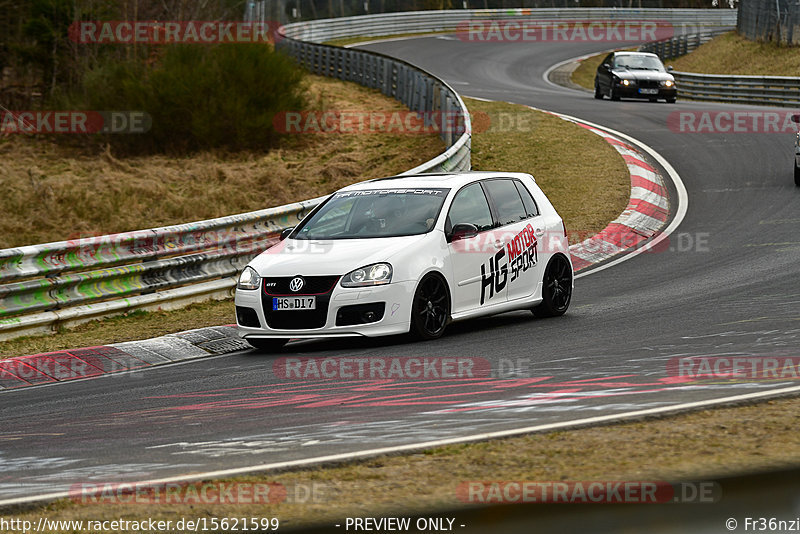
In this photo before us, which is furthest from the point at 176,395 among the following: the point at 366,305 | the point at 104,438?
the point at 366,305

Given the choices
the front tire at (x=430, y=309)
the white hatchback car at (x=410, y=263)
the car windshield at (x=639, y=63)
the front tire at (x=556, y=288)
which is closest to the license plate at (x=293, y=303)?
the white hatchback car at (x=410, y=263)

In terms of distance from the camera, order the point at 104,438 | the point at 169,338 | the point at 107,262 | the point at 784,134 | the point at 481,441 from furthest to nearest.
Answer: the point at 784,134
the point at 107,262
the point at 169,338
the point at 104,438
the point at 481,441

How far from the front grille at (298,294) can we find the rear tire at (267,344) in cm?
37

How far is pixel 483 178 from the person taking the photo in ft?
37.9

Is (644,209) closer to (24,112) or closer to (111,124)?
(111,124)

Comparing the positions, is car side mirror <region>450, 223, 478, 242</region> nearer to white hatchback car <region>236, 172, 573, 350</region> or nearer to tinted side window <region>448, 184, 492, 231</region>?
white hatchback car <region>236, 172, 573, 350</region>

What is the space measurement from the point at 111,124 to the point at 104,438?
24583mm

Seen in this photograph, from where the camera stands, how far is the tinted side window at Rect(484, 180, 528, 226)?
11.4 meters

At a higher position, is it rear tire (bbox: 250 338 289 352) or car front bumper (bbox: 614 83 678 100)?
rear tire (bbox: 250 338 289 352)

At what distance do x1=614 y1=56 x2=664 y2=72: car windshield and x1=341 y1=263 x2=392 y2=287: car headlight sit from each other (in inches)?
1059

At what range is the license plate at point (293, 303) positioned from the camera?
33.0 ft

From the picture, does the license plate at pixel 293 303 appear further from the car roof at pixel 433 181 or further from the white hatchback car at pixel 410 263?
the car roof at pixel 433 181

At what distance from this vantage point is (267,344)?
425 inches

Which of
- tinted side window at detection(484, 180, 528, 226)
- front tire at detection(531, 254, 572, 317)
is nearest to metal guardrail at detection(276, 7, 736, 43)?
tinted side window at detection(484, 180, 528, 226)
